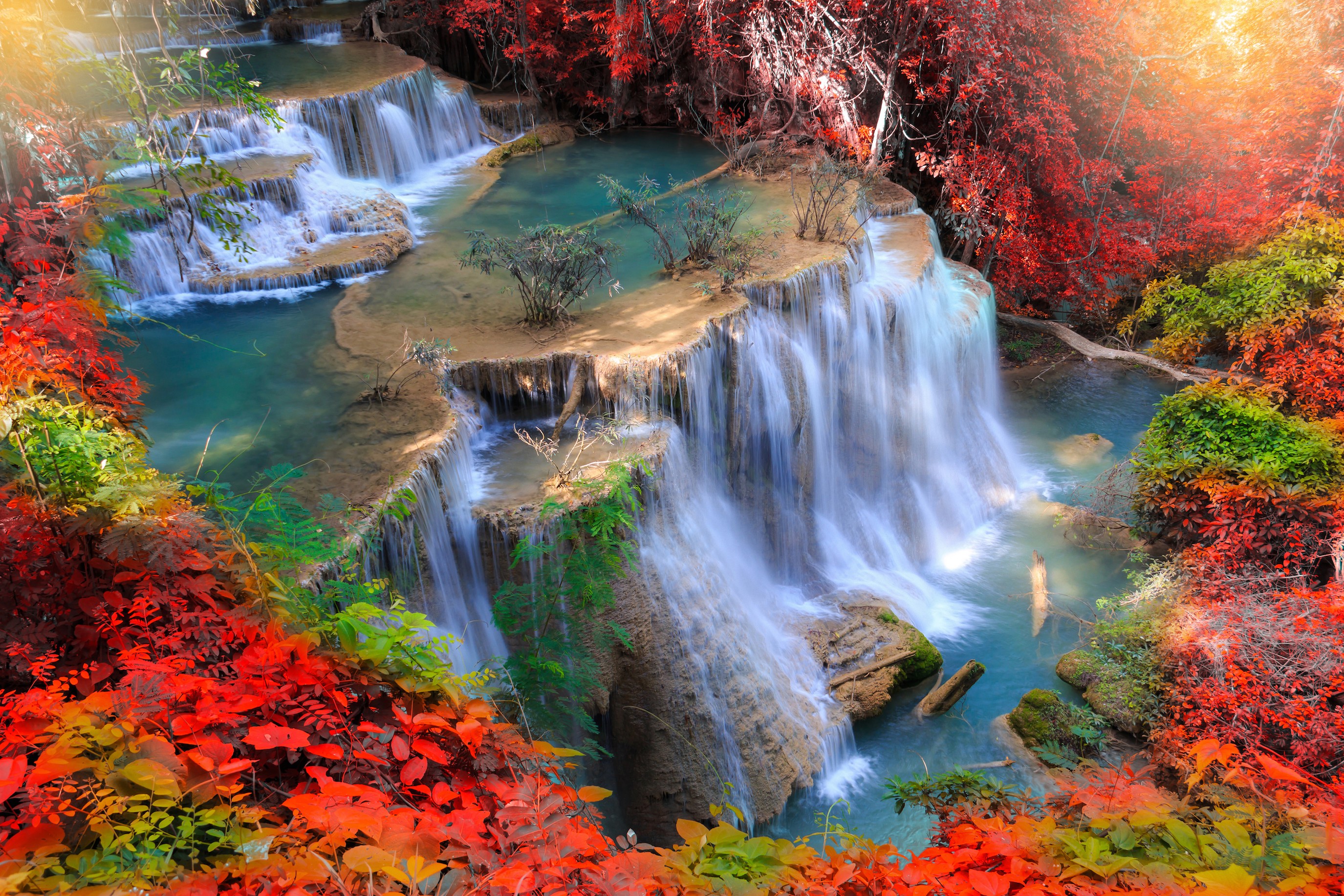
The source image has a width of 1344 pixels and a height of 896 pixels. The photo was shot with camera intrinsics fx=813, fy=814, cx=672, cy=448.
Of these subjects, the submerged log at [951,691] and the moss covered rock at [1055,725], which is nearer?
the moss covered rock at [1055,725]

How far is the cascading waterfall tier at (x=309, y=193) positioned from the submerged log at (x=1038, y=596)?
31.7ft

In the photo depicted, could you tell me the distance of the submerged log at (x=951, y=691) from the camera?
908 cm

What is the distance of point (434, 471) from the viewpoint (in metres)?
7.04

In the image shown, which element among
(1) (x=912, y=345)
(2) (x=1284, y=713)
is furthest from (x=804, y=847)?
(1) (x=912, y=345)

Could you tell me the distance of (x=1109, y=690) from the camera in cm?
904

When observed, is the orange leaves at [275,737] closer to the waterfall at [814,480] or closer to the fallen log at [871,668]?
the waterfall at [814,480]

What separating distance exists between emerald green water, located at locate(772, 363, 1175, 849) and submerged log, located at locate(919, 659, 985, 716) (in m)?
0.09

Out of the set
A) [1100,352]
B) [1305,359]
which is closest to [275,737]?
[1305,359]

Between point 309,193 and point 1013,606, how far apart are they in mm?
11247

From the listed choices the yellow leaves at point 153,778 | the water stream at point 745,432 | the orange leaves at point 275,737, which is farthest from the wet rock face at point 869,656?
the yellow leaves at point 153,778

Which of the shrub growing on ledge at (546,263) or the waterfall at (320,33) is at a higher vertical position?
the waterfall at (320,33)

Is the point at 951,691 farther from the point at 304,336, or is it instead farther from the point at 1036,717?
the point at 304,336

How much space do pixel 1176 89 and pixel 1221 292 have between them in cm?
476

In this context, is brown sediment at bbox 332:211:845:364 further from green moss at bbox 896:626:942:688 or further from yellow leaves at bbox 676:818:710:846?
yellow leaves at bbox 676:818:710:846
